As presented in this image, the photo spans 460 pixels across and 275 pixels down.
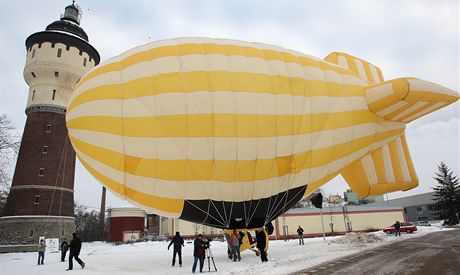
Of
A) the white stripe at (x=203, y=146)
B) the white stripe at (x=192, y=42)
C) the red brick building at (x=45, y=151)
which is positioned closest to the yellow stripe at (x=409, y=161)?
the white stripe at (x=203, y=146)

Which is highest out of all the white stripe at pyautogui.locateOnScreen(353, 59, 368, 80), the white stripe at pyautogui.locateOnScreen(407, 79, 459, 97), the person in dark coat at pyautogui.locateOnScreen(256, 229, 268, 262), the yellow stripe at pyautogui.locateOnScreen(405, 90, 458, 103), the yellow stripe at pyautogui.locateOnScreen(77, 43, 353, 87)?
the white stripe at pyautogui.locateOnScreen(353, 59, 368, 80)

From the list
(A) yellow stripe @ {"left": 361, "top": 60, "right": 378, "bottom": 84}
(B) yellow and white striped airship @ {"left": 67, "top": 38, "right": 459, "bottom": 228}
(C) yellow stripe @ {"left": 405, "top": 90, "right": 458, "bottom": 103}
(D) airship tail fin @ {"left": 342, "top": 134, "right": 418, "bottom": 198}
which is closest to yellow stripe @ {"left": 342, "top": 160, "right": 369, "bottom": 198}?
(D) airship tail fin @ {"left": 342, "top": 134, "right": 418, "bottom": 198}

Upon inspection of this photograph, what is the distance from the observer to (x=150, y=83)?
9.80 m

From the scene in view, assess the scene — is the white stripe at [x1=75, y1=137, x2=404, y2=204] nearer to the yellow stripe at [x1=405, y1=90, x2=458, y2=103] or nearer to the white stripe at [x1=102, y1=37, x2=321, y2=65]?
the yellow stripe at [x1=405, y1=90, x2=458, y2=103]

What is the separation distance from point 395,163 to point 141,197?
1087 cm

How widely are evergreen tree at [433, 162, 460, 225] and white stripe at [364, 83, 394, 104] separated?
48.5 m

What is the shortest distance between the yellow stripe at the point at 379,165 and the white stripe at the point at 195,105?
459cm

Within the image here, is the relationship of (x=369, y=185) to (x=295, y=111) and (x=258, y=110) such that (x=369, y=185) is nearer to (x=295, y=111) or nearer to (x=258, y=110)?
(x=295, y=111)

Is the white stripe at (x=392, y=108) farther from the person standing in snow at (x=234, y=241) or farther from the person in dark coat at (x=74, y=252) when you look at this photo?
the person in dark coat at (x=74, y=252)

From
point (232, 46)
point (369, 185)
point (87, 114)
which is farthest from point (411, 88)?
point (87, 114)

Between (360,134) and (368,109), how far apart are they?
1.13 meters

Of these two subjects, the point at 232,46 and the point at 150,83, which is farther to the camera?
the point at 232,46

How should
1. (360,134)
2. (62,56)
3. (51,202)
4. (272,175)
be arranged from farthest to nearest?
(62,56)
(51,202)
(360,134)
(272,175)

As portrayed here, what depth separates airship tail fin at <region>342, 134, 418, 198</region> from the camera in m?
13.1
